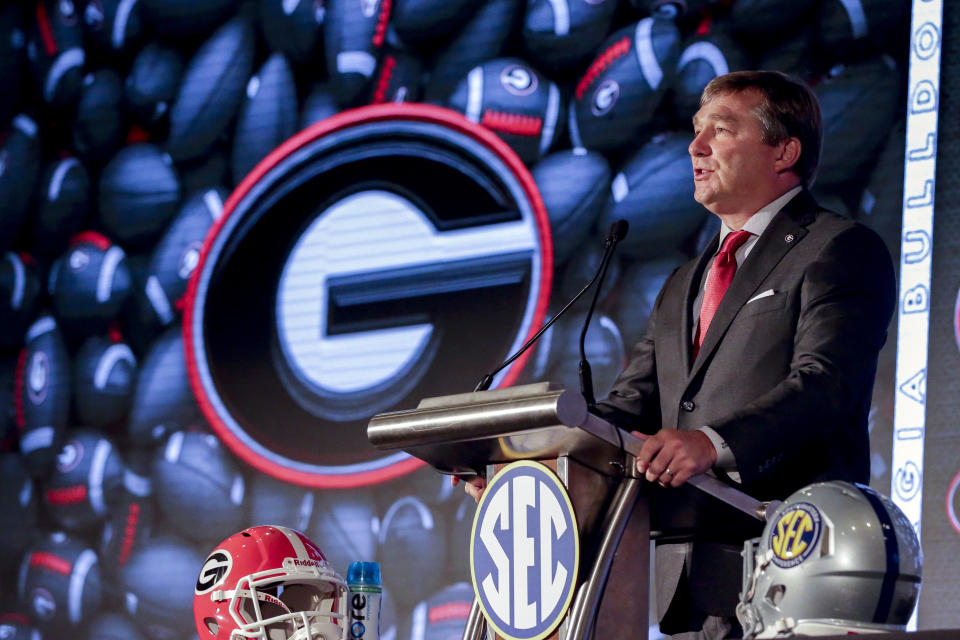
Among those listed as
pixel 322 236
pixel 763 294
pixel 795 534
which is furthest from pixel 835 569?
pixel 322 236

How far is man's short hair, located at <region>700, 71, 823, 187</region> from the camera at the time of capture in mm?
2246

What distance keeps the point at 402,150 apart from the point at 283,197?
0.51 metres

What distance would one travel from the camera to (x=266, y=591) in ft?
8.64

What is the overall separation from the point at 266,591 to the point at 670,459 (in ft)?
4.18

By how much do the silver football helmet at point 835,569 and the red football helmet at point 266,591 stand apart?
1.12m

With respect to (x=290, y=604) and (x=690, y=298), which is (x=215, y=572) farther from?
(x=690, y=298)

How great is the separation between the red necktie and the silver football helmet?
56 cm

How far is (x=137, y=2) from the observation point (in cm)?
484

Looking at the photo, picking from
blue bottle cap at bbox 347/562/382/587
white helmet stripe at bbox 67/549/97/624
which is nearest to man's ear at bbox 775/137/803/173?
blue bottle cap at bbox 347/562/382/587

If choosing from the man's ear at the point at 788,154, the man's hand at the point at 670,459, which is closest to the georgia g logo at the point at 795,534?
the man's hand at the point at 670,459

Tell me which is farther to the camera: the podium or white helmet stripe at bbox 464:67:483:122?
white helmet stripe at bbox 464:67:483:122

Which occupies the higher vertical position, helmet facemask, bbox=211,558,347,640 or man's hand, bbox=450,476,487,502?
man's hand, bbox=450,476,487,502

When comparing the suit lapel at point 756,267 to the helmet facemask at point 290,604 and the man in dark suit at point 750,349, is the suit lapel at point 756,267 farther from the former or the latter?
the helmet facemask at point 290,604

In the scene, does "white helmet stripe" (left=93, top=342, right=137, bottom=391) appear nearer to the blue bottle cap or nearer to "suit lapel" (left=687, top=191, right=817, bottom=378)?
the blue bottle cap
